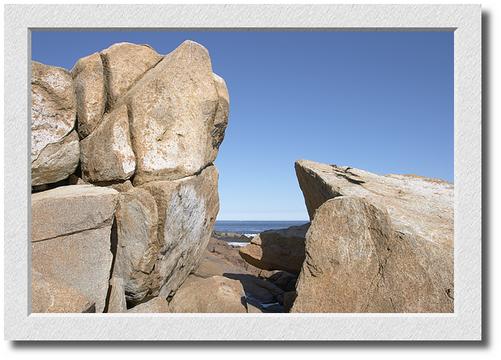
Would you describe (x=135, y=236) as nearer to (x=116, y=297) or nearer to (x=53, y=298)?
(x=116, y=297)

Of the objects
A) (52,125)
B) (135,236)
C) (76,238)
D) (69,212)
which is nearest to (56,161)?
(52,125)

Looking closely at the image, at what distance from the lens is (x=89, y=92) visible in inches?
321

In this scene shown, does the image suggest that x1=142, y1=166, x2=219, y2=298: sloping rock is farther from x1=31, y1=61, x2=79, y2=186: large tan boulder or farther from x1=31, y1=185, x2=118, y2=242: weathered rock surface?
x1=31, y1=61, x2=79, y2=186: large tan boulder

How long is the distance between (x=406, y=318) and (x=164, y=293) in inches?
187

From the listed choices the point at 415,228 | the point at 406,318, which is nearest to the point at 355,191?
the point at 415,228

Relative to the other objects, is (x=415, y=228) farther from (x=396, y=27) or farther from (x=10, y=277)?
(x=10, y=277)

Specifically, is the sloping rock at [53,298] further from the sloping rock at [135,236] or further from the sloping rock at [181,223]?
the sloping rock at [181,223]

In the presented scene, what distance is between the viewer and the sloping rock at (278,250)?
10.6 m

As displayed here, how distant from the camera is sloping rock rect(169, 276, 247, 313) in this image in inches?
309

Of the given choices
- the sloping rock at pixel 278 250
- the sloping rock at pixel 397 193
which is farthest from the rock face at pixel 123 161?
the sloping rock at pixel 278 250

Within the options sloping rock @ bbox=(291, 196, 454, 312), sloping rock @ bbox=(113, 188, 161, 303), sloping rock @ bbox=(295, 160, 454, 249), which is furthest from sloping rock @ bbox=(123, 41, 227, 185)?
sloping rock @ bbox=(291, 196, 454, 312)

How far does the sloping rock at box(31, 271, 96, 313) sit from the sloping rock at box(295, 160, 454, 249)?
451 centimetres

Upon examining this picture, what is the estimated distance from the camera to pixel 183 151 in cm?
784

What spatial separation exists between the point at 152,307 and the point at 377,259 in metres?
3.88
